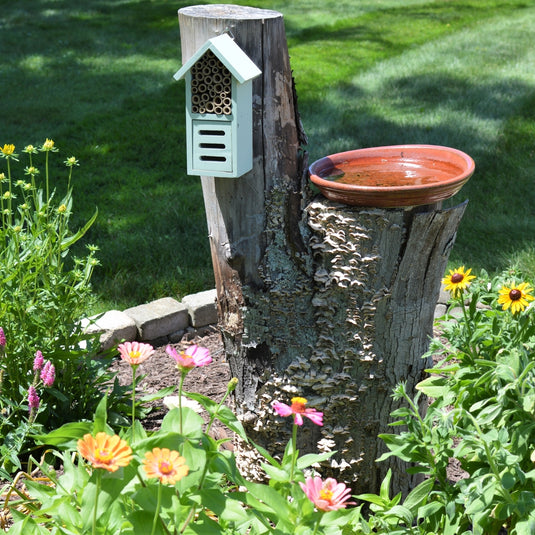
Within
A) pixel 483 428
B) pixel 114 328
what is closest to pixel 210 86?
pixel 483 428

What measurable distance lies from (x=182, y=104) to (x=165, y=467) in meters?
6.05

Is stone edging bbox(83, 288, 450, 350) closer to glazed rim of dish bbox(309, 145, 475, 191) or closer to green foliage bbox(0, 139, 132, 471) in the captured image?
green foliage bbox(0, 139, 132, 471)

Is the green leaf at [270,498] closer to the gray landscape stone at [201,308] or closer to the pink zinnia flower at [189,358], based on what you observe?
the pink zinnia flower at [189,358]

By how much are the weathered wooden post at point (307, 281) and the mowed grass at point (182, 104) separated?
1.43 m

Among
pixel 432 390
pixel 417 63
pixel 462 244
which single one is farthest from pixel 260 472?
pixel 417 63

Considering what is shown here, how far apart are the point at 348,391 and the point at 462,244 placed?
7.69 feet

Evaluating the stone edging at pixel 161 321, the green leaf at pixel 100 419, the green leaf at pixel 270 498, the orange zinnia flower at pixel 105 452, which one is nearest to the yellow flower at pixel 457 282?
the green leaf at pixel 270 498

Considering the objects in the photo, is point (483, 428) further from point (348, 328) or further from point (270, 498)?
point (270, 498)

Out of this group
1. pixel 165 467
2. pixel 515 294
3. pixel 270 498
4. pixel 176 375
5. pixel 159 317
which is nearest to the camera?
pixel 165 467

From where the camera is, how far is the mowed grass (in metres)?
4.73

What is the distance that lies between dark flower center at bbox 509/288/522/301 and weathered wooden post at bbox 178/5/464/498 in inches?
17.0

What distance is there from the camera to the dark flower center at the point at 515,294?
213 centimetres

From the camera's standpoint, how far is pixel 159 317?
3848 mm

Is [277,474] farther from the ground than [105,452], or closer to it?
closer to it
